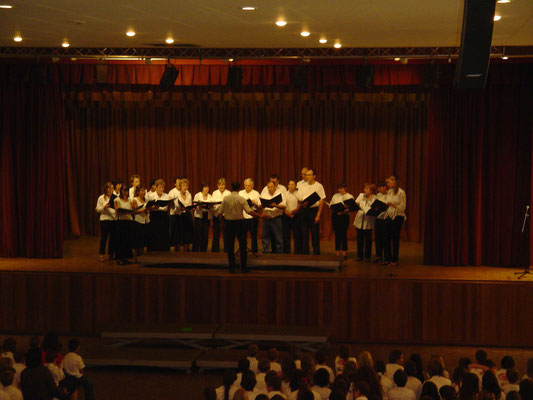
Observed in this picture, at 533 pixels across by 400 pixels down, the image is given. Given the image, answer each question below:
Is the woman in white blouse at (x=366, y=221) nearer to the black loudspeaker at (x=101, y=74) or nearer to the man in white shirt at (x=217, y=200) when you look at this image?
the man in white shirt at (x=217, y=200)

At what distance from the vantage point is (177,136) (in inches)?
675

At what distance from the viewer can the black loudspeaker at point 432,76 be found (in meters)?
12.2

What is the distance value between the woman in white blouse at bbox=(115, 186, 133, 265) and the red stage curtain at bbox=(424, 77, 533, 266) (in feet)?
16.3

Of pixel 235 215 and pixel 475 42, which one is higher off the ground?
pixel 475 42

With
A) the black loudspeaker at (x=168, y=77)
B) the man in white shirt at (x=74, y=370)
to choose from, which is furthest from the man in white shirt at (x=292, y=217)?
the man in white shirt at (x=74, y=370)

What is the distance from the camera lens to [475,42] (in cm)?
737

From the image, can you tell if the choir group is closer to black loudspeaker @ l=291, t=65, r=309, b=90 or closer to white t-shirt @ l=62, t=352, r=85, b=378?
black loudspeaker @ l=291, t=65, r=309, b=90

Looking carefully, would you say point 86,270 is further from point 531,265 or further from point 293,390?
point 531,265

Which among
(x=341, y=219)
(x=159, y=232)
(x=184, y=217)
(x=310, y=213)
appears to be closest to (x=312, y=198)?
(x=310, y=213)

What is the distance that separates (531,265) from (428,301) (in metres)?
2.84

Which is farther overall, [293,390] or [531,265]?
[531,265]

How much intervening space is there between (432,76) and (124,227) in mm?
5440

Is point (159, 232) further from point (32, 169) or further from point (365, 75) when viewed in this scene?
point (365, 75)

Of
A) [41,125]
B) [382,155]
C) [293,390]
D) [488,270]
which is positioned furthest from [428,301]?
[41,125]
